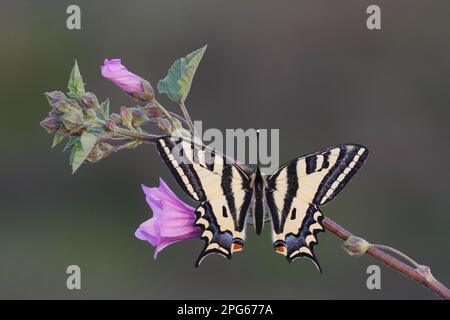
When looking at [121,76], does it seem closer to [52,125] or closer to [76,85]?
[76,85]

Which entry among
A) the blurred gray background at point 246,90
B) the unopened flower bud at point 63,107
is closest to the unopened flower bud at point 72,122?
the unopened flower bud at point 63,107

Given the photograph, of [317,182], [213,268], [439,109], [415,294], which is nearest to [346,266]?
[415,294]

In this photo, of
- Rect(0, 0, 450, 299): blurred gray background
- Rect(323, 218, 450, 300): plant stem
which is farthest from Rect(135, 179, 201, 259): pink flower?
Rect(0, 0, 450, 299): blurred gray background

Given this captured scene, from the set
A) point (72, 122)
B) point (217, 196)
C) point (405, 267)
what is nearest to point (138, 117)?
point (72, 122)

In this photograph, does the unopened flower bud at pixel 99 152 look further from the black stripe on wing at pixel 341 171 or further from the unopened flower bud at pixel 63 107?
the black stripe on wing at pixel 341 171

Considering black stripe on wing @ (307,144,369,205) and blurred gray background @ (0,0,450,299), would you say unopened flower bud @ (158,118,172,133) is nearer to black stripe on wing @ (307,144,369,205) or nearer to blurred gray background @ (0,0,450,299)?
black stripe on wing @ (307,144,369,205)

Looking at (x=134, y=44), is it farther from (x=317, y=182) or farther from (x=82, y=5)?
(x=317, y=182)
